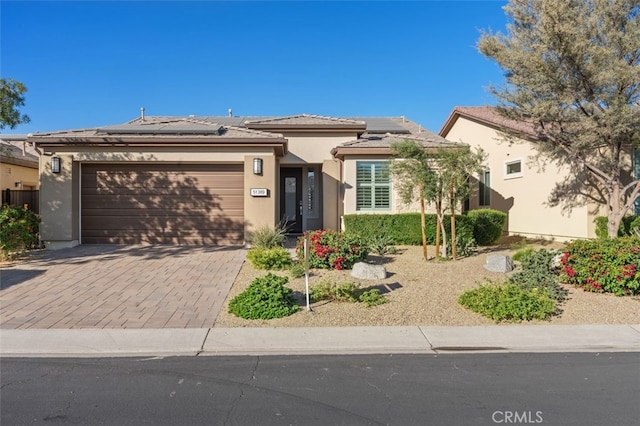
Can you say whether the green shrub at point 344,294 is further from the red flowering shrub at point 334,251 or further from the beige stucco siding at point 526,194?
the beige stucco siding at point 526,194

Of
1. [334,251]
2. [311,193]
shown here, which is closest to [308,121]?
[311,193]

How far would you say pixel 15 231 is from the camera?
34.6ft

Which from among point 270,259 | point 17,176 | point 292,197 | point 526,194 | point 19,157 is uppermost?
point 19,157

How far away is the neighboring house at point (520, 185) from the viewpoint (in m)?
13.4

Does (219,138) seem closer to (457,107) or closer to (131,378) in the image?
(131,378)

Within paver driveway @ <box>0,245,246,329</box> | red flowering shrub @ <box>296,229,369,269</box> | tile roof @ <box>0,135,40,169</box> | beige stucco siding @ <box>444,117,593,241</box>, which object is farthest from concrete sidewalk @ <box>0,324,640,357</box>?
tile roof @ <box>0,135,40,169</box>

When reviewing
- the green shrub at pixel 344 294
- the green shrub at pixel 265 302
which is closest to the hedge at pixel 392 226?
the green shrub at pixel 344 294

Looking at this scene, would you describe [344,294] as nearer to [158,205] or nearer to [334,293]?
[334,293]

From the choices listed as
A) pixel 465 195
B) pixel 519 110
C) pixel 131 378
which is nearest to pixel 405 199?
pixel 465 195

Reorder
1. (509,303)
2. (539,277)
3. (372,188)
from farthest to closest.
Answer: (372,188) → (539,277) → (509,303)

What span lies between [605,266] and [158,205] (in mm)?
11800

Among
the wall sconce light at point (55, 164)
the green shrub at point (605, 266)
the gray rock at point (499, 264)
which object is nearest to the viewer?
the green shrub at point (605, 266)

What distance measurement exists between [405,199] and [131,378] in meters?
8.21

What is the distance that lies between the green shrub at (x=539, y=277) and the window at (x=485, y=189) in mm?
10297
